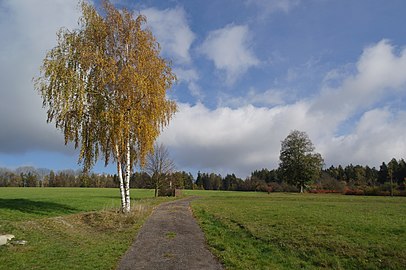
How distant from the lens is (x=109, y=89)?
22672 mm

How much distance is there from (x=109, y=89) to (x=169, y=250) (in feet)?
44.8

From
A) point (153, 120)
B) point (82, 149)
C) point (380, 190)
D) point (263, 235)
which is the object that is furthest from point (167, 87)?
point (380, 190)

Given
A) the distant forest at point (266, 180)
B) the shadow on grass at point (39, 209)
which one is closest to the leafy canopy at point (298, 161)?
the distant forest at point (266, 180)

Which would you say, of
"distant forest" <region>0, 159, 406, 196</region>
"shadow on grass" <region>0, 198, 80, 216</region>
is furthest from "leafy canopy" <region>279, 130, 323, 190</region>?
"shadow on grass" <region>0, 198, 80, 216</region>

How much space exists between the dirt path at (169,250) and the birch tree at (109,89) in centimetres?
669

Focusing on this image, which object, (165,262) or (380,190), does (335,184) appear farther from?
Answer: (165,262)

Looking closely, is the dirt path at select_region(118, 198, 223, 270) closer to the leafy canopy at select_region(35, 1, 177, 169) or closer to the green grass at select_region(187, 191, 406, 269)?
the green grass at select_region(187, 191, 406, 269)

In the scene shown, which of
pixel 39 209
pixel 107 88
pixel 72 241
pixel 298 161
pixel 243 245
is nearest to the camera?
pixel 243 245

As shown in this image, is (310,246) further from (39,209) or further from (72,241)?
(39,209)

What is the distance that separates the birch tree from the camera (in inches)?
842

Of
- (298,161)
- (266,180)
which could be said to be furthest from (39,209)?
(266,180)

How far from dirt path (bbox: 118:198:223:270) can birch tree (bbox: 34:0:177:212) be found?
669cm

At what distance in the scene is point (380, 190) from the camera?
79.3 meters

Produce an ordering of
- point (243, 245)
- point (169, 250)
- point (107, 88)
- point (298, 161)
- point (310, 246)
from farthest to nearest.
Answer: point (298, 161) → point (107, 88) → point (243, 245) → point (310, 246) → point (169, 250)
